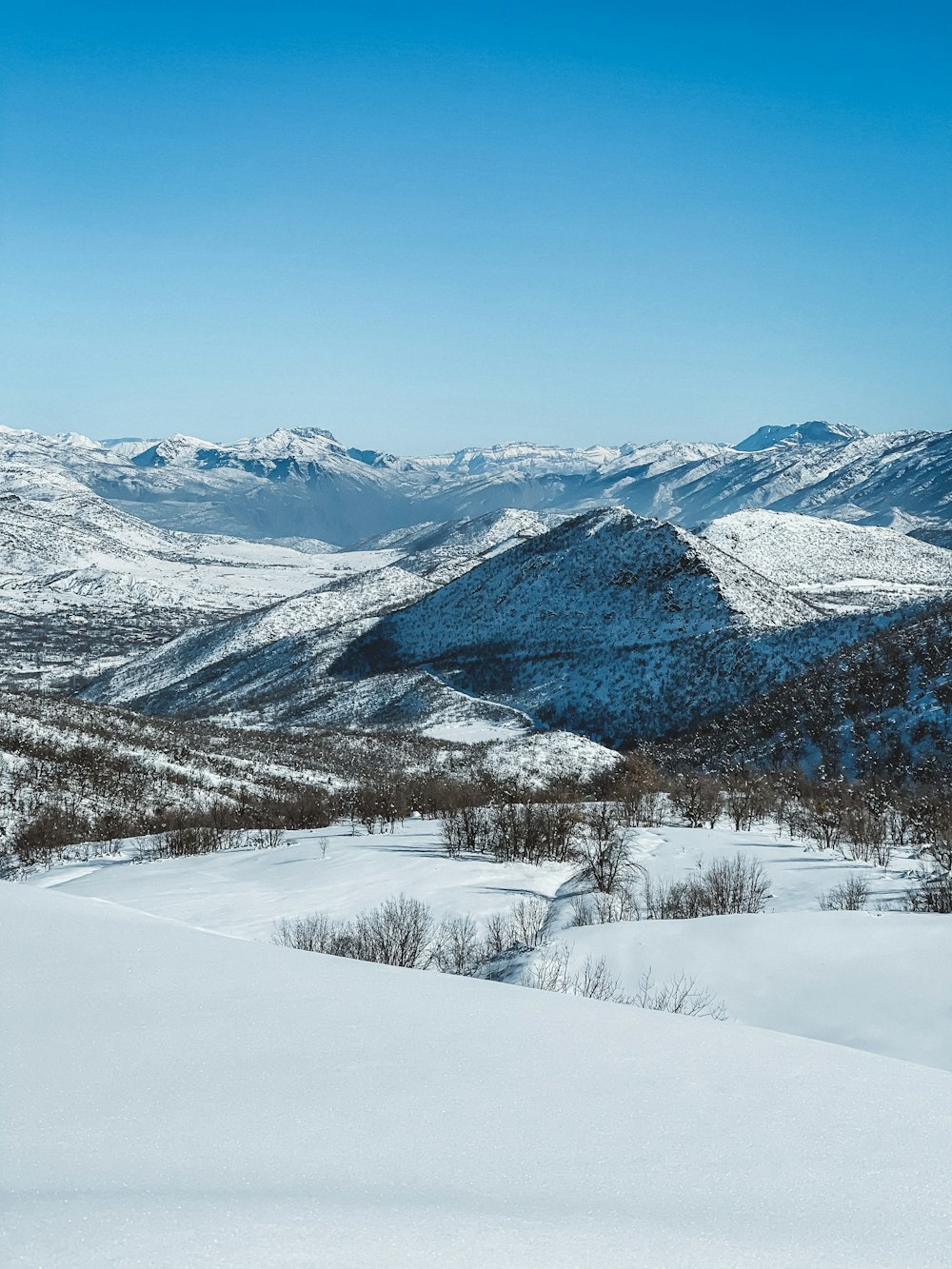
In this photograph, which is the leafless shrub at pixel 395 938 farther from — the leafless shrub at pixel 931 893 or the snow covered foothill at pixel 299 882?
the leafless shrub at pixel 931 893

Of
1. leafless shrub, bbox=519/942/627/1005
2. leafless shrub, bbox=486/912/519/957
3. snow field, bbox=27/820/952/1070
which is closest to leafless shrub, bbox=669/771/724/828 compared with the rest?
snow field, bbox=27/820/952/1070

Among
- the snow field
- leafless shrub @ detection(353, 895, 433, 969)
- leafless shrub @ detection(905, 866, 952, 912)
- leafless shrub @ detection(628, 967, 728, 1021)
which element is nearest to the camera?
the snow field

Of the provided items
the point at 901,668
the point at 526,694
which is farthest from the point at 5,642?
the point at 901,668

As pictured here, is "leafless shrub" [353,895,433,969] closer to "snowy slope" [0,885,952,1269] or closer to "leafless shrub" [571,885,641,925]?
"leafless shrub" [571,885,641,925]

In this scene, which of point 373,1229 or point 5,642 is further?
point 5,642

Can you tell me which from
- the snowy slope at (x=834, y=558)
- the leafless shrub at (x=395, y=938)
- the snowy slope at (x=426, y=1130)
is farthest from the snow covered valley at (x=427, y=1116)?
the snowy slope at (x=834, y=558)

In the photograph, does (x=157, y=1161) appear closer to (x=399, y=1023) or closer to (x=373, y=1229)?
(x=373, y=1229)

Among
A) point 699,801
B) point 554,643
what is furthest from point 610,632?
point 699,801
